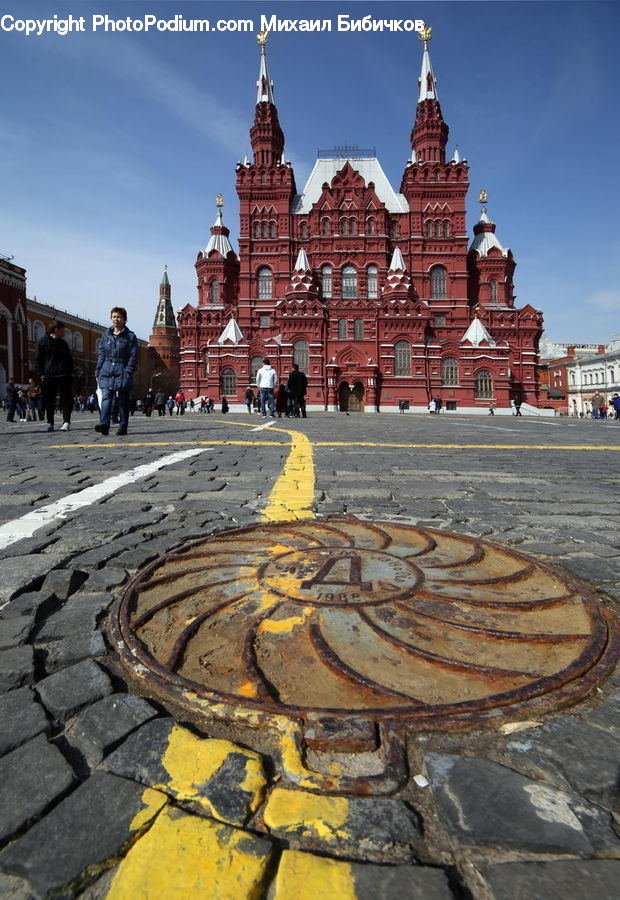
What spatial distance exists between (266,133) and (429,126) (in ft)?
45.2

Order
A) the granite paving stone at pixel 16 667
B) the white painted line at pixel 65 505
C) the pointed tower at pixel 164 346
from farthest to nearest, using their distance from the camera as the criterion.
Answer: the pointed tower at pixel 164 346 → the white painted line at pixel 65 505 → the granite paving stone at pixel 16 667

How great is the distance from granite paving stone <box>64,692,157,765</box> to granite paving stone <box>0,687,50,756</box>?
8 cm

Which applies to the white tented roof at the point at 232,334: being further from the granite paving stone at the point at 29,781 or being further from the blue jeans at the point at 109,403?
the granite paving stone at the point at 29,781

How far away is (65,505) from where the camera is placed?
3.22 meters

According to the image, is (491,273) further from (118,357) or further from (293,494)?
(293,494)

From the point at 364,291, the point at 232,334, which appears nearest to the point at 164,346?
the point at 232,334

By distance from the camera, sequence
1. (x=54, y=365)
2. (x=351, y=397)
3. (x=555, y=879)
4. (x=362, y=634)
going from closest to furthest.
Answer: (x=555, y=879) → (x=362, y=634) → (x=54, y=365) → (x=351, y=397)

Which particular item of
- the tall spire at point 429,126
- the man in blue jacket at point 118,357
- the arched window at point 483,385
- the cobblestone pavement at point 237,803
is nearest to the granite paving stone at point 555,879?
the cobblestone pavement at point 237,803

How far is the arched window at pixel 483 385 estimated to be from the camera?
37.2 meters

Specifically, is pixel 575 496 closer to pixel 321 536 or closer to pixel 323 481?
pixel 323 481

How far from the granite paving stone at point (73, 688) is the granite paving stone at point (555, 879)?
93cm

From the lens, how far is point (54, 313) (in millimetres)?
50969

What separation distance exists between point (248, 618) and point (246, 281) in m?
40.9

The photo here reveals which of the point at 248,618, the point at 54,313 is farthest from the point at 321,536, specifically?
the point at 54,313
